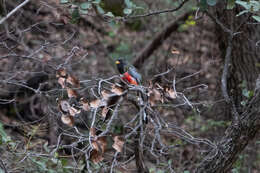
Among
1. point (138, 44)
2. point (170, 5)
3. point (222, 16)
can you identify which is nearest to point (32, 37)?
point (138, 44)

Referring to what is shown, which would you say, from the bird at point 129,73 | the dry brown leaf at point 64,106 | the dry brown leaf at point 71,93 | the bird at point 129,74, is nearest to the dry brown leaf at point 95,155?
the dry brown leaf at point 64,106

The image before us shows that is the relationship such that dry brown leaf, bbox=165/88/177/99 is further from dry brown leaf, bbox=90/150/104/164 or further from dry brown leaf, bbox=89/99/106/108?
dry brown leaf, bbox=90/150/104/164

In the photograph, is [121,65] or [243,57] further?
[121,65]

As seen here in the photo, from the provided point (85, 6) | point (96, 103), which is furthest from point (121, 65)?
point (96, 103)

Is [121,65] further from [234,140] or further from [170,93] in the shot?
[170,93]

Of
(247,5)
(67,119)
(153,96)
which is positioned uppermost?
(247,5)

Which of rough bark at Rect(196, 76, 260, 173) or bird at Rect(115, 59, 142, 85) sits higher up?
rough bark at Rect(196, 76, 260, 173)

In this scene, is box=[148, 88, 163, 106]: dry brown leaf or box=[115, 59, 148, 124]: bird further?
box=[115, 59, 148, 124]: bird

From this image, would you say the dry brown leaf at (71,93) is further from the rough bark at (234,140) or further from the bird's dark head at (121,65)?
the bird's dark head at (121,65)

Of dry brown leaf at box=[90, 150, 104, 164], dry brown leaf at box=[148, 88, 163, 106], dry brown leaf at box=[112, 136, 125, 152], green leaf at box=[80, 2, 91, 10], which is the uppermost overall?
green leaf at box=[80, 2, 91, 10]

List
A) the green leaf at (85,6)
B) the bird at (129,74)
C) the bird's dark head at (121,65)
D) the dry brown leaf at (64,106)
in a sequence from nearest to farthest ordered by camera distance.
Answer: the dry brown leaf at (64,106) < the green leaf at (85,6) < the bird at (129,74) < the bird's dark head at (121,65)

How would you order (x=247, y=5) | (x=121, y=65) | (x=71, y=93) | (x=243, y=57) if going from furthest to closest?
(x=121, y=65) → (x=243, y=57) → (x=247, y=5) → (x=71, y=93)

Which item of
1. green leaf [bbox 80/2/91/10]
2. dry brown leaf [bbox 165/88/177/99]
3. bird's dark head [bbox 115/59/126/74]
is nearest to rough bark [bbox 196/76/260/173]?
dry brown leaf [bbox 165/88/177/99]

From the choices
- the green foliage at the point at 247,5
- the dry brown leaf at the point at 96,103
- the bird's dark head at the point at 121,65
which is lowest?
the bird's dark head at the point at 121,65
